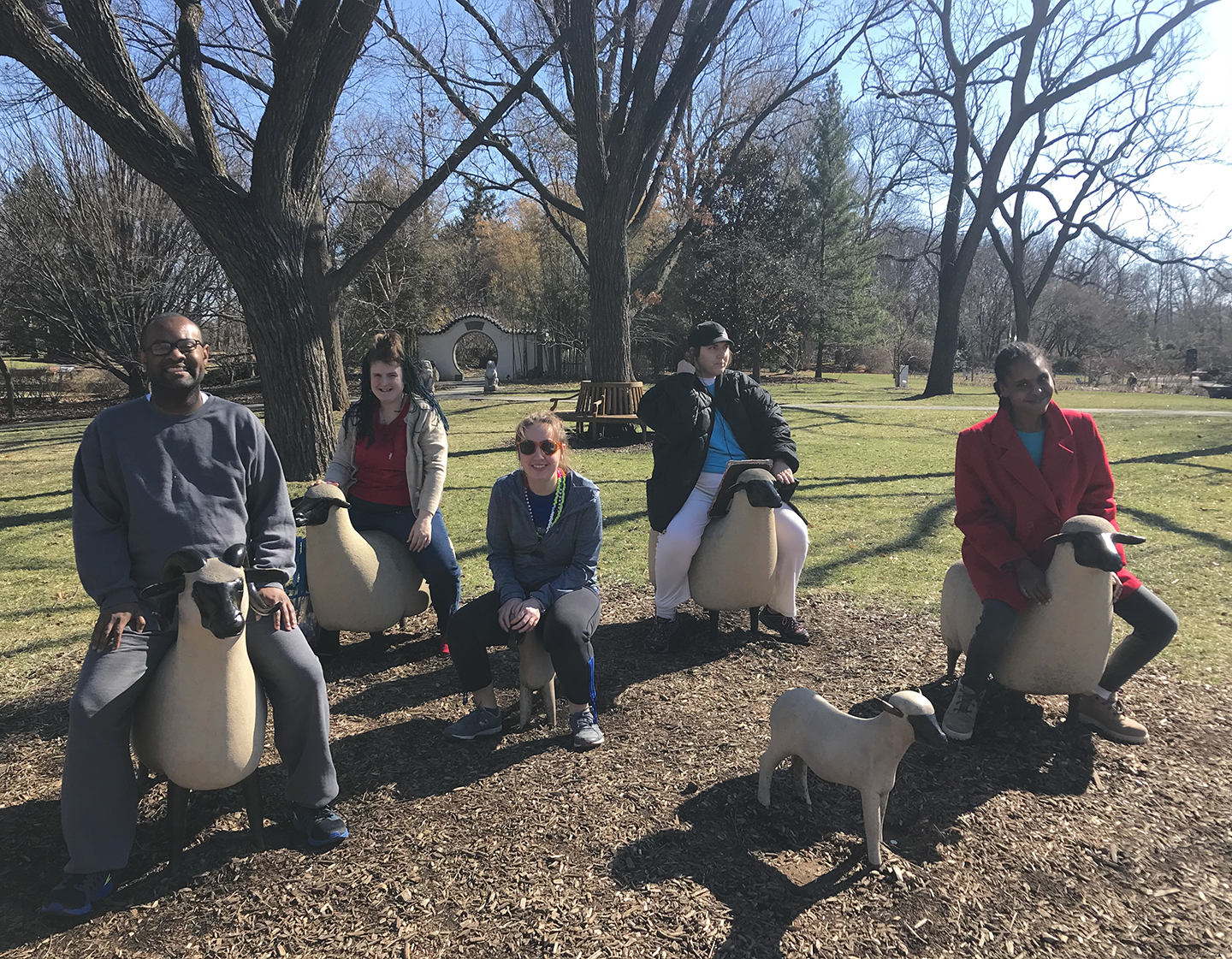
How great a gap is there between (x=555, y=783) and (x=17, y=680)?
11.2 ft

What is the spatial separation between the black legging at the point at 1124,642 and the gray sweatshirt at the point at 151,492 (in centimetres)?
307

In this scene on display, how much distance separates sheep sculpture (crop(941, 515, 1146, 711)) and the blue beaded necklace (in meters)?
2.16

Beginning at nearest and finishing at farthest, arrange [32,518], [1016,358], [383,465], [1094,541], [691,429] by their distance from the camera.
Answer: [1094,541] → [1016,358] → [383,465] → [691,429] → [32,518]

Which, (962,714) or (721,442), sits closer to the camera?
(962,714)

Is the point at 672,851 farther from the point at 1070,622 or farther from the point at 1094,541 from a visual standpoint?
the point at 1094,541

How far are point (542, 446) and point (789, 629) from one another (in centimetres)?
217

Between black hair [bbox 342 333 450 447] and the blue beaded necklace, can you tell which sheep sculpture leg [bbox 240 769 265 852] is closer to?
the blue beaded necklace

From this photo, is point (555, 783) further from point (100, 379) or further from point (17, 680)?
point (100, 379)

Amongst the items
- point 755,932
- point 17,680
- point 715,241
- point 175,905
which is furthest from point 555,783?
point 715,241

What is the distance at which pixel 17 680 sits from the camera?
167 inches

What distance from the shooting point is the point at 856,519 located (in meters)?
7.66

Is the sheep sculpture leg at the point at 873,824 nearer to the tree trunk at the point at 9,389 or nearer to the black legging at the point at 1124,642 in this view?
the black legging at the point at 1124,642

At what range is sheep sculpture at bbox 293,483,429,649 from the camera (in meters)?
4.05

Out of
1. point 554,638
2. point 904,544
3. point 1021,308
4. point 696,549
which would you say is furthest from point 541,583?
point 1021,308
